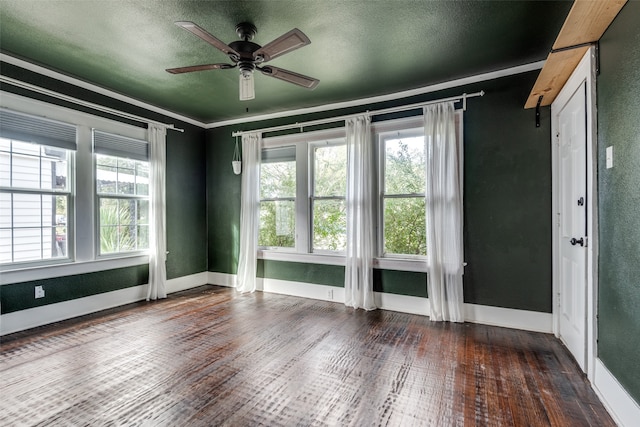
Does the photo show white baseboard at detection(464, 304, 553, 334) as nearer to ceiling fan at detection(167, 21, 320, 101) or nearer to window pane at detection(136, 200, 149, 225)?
ceiling fan at detection(167, 21, 320, 101)

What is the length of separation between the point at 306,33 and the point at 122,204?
3336mm

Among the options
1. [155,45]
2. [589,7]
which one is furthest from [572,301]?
[155,45]

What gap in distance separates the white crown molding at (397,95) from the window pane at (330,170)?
22.6 inches

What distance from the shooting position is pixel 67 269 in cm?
362

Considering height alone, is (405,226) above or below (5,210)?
below

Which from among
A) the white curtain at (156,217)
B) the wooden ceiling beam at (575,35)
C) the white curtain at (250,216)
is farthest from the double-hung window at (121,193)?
the wooden ceiling beam at (575,35)

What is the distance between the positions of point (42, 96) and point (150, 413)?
3.51 metres

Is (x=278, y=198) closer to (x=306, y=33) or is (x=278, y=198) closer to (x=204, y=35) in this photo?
(x=306, y=33)

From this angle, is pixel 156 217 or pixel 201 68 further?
pixel 156 217

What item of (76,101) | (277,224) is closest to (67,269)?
(76,101)

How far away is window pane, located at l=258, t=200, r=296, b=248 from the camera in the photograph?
482 centimetres

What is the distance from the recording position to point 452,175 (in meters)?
3.54

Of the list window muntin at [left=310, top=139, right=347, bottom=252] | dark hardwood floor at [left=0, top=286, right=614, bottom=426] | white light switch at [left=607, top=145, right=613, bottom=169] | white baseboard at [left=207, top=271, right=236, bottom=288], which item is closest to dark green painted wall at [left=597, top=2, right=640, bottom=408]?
white light switch at [left=607, top=145, right=613, bottom=169]

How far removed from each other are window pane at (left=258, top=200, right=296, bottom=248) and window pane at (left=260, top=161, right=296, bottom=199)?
0.45 feet
